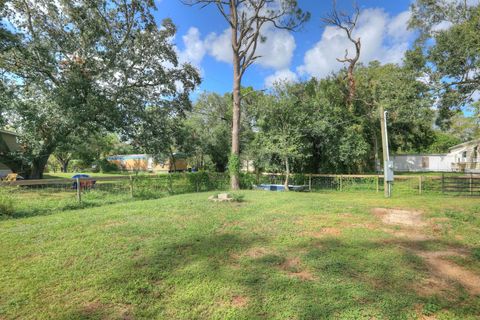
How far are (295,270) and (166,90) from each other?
14525mm

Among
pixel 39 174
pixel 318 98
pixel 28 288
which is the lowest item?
pixel 28 288

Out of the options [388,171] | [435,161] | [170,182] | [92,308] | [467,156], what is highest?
[467,156]

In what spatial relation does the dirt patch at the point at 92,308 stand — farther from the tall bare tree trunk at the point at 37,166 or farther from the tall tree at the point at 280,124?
the tall bare tree trunk at the point at 37,166

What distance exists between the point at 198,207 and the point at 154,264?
156 inches

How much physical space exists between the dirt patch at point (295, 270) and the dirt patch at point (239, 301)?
775 millimetres

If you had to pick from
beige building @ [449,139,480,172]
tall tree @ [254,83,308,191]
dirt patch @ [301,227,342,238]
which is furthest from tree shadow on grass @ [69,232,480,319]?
beige building @ [449,139,480,172]

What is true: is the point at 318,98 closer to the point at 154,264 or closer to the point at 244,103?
the point at 244,103

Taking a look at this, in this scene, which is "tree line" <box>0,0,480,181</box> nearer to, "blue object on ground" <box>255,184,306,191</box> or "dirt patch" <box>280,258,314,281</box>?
"blue object on ground" <box>255,184,306,191</box>

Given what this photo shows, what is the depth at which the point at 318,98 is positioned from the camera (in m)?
17.3

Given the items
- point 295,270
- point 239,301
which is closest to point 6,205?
point 239,301

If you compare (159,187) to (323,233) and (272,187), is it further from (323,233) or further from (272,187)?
(323,233)

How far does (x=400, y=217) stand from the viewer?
6.54 metres

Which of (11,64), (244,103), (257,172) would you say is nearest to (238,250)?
(257,172)

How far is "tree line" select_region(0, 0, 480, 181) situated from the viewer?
12477 mm
